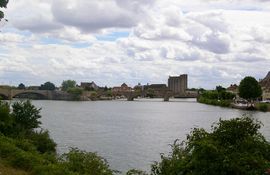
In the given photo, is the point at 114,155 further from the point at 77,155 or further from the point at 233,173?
the point at 233,173

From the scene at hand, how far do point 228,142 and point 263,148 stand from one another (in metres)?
0.86

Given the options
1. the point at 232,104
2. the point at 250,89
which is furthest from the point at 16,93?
the point at 250,89

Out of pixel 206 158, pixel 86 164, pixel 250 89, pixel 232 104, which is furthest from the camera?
pixel 232 104

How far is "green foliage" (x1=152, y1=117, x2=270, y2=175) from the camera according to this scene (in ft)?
36.8

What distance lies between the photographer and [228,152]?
38.4 ft

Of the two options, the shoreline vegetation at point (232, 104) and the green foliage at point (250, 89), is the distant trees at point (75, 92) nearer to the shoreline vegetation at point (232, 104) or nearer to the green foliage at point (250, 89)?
the shoreline vegetation at point (232, 104)

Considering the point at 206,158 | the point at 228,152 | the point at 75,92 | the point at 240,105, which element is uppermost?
the point at 75,92

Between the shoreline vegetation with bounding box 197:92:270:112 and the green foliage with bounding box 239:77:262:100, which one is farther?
the green foliage with bounding box 239:77:262:100

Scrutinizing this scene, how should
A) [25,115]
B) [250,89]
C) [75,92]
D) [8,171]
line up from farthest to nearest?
[75,92], [250,89], [25,115], [8,171]

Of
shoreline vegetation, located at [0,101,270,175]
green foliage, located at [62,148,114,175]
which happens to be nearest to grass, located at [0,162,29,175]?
shoreline vegetation, located at [0,101,270,175]

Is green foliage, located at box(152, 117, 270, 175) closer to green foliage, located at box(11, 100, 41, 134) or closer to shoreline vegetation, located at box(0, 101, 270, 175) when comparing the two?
shoreline vegetation, located at box(0, 101, 270, 175)

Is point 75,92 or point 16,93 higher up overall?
point 75,92

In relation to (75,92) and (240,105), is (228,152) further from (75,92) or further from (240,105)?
(75,92)

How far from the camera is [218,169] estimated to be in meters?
11.3
